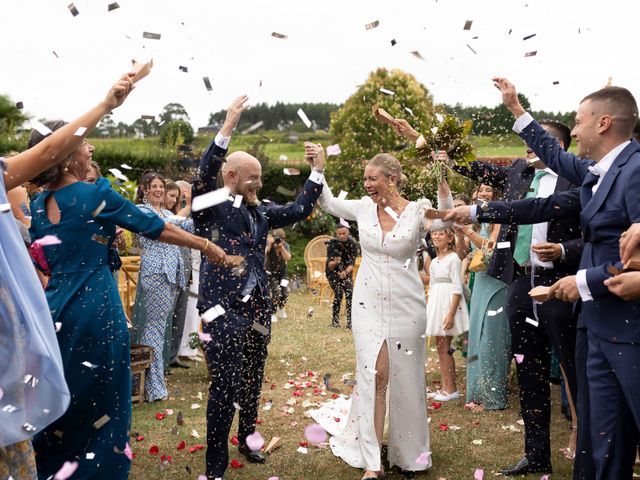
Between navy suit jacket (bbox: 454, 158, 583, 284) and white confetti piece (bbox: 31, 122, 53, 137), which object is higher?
white confetti piece (bbox: 31, 122, 53, 137)

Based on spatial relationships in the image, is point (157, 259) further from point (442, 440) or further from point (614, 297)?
point (614, 297)

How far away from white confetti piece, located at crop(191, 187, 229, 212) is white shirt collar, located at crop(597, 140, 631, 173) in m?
2.57

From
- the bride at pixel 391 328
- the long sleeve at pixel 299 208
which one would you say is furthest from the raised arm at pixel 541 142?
the long sleeve at pixel 299 208

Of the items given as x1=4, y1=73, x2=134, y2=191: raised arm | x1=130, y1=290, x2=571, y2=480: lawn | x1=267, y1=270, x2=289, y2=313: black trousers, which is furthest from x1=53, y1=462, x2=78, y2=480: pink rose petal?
x1=267, y1=270, x2=289, y2=313: black trousers

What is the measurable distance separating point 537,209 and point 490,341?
111 inches

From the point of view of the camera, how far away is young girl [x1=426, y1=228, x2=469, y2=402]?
795 cm

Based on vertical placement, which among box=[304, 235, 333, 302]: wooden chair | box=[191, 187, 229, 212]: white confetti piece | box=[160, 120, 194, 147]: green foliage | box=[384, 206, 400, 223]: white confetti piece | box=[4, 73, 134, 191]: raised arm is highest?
box=[160, 120, 194, 147]: green foliage

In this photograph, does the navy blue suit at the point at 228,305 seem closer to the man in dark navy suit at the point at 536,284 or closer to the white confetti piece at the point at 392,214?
the white confetti piece at the point at 392,214

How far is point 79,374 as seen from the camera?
4.18 m

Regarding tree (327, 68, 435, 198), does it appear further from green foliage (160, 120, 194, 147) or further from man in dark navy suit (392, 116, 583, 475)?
man in dark navy suit (392, 116, 583, 475)

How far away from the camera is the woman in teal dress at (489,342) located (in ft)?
23.7

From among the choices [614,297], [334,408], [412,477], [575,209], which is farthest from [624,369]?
[334,408]

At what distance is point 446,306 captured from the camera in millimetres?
8359

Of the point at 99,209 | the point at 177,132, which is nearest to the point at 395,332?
the point at 99,209
